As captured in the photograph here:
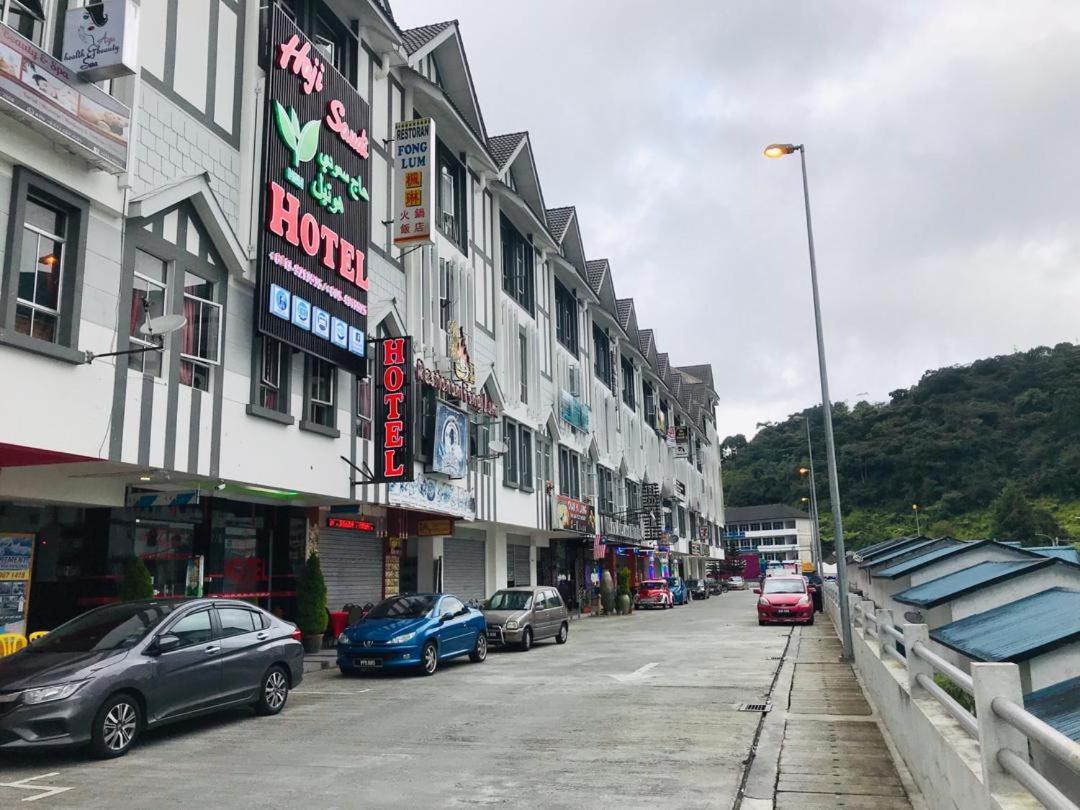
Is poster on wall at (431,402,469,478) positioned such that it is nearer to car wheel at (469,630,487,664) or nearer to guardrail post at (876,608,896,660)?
car wheel at (469,630,487,664)

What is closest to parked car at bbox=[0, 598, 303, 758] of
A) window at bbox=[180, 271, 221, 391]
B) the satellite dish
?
the satellite dish

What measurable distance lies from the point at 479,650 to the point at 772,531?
115 meters

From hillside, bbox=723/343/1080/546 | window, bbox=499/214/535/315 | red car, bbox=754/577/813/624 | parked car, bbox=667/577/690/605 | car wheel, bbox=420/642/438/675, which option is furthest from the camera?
hillside, bbox=723/343/1080/546

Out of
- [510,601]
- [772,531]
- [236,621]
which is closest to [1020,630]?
[236,621]

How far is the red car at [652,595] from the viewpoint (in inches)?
1687

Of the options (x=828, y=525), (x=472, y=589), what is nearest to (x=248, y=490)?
(x=472, y=589)

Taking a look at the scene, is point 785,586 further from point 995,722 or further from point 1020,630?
point 995,722

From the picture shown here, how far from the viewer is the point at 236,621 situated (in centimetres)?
1095

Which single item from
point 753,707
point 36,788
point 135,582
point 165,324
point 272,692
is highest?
point 165,324

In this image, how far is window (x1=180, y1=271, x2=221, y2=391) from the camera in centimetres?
1390

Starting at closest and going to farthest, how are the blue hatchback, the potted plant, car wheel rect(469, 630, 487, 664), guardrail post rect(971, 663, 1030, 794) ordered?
guardrail post rect(971, 663, 1030, 794), the blue hatchback, car wheel rect(469, 630, 487, 664), the potted plant

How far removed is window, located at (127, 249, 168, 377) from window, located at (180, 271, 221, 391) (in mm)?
544

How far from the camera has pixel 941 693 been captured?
6.05 metres

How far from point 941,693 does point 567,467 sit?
2963 centimetres
